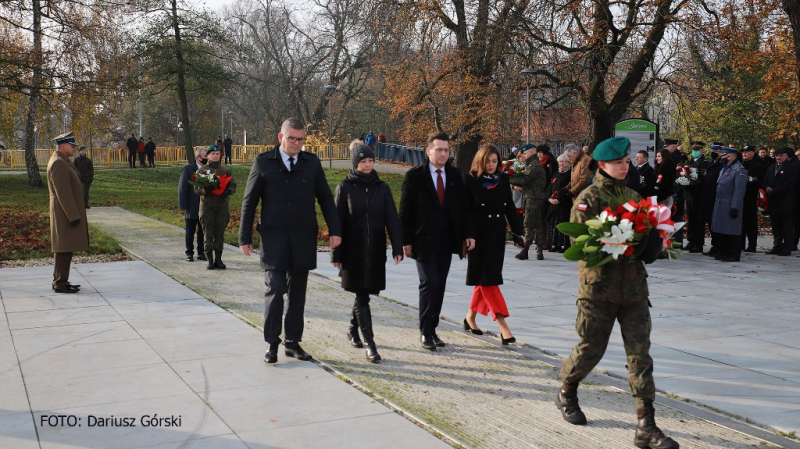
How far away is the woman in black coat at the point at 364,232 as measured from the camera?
23.3ft

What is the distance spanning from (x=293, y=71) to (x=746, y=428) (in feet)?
184

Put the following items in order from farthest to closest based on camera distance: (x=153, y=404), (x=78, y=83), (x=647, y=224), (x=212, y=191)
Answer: (x=78, y=83), (x=212, y=191), (x=153, y=404), (x=647, y=224)

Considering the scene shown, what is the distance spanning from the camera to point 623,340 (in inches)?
201

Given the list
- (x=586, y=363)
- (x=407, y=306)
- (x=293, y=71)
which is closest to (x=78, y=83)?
(x=407, y=306)

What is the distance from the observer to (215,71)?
40.6 meters

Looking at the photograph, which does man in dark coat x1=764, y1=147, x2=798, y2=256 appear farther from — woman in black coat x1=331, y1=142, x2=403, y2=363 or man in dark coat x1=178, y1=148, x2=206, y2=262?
woman in black coat x1=331, y1=142, x2=403, y2=363

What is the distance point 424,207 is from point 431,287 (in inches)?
29.1

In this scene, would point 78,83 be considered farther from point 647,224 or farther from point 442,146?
point 647,224

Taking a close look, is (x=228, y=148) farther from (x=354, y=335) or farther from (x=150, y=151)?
(x=354, y=335)

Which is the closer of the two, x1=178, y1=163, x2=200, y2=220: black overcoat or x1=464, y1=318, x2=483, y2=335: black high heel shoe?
x1=464, y1=318, x2=483, y2=335: black high heel shoe

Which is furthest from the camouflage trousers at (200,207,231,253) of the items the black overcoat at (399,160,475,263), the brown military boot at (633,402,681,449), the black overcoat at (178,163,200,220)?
the brown military boot at (633,402,681,449)

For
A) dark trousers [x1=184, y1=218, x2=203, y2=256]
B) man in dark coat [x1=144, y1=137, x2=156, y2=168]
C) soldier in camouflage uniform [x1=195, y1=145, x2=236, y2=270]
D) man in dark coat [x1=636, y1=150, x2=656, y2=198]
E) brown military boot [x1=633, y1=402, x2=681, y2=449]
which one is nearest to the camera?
brown military boot [x1=633, y1=402, x2=681, y2=449]

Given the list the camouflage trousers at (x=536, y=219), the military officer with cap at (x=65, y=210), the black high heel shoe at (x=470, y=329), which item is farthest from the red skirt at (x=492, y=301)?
the camouflage trousers at (x=536, y=219)

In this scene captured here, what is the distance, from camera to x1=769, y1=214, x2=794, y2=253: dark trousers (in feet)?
49.8
